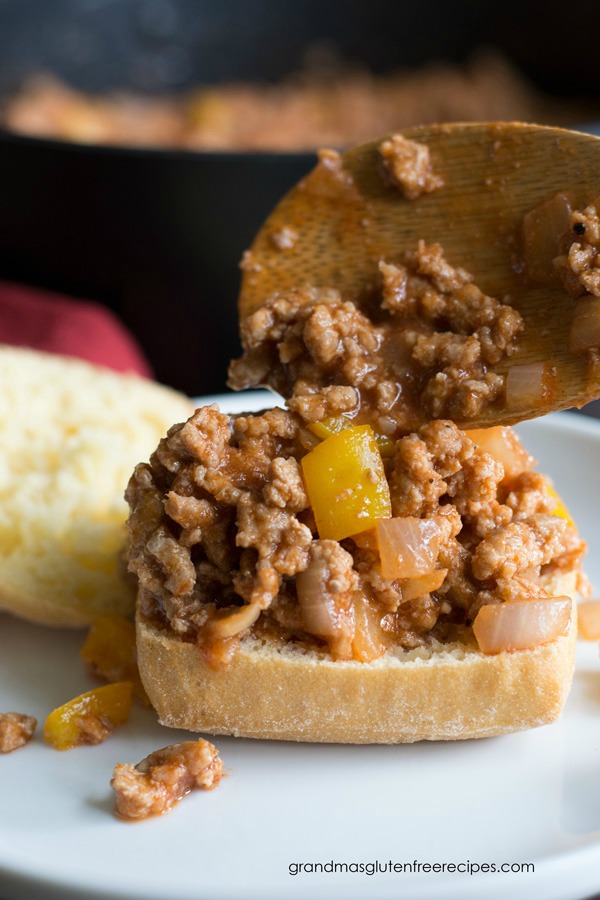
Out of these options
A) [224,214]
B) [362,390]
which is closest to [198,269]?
[224,214]

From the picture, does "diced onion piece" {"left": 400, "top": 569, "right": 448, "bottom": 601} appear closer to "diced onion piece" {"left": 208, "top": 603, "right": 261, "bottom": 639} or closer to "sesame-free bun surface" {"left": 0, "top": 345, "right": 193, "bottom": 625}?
"diced onion piece" {"left": 208, "top": 603, "right": 261, "bottom": 639}

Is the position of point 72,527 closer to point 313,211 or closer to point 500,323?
point 313,211

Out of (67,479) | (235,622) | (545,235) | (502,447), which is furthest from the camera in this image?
(67,479)

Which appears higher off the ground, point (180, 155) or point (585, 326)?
point (585, 326)

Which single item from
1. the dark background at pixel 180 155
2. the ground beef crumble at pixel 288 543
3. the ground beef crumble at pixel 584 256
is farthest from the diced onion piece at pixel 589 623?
the dark background at pixel 180 155

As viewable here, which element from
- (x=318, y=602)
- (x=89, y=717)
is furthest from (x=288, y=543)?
(x=89, y=717)

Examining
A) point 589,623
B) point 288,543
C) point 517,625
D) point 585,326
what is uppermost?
point 585,326

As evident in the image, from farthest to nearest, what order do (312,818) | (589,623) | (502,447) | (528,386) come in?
(589,623) → (502,447) → (528,386) → (312,818)

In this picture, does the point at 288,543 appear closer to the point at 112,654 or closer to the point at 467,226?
the point at 112,654

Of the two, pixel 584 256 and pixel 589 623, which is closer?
pixel 584 256
